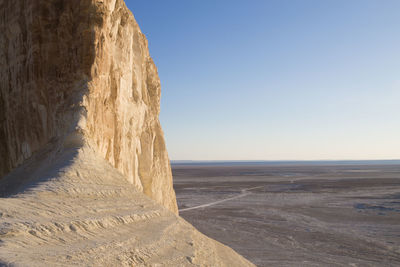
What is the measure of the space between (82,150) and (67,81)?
2.48 metres

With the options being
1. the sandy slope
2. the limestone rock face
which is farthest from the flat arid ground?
the sandy slope

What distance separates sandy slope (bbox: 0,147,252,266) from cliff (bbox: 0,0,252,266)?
0.01 metres

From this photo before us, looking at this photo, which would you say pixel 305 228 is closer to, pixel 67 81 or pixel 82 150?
pixel 67 81

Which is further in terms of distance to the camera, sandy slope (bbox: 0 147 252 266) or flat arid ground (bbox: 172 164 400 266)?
flat arid ground (bbox: 172 164 400 266)

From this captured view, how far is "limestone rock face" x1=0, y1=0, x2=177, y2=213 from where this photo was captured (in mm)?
6883

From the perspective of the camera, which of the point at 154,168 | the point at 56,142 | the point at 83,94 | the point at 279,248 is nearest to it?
the point at 56,142

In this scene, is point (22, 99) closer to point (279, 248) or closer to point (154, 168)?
point (154, 168)

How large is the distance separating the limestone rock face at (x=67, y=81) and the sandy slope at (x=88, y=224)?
129 centimetres

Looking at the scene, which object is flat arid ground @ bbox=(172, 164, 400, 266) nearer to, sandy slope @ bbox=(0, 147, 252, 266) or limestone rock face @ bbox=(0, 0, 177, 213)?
limestone rock face @ bbox=(0, 0, 177, 213)

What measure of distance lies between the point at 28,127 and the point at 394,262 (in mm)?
13726

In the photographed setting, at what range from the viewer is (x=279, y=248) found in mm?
14523

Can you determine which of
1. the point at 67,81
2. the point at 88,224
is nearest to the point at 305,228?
the point at 67,81

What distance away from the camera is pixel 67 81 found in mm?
7184

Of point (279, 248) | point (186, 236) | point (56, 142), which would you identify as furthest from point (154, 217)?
point (279, 248)
